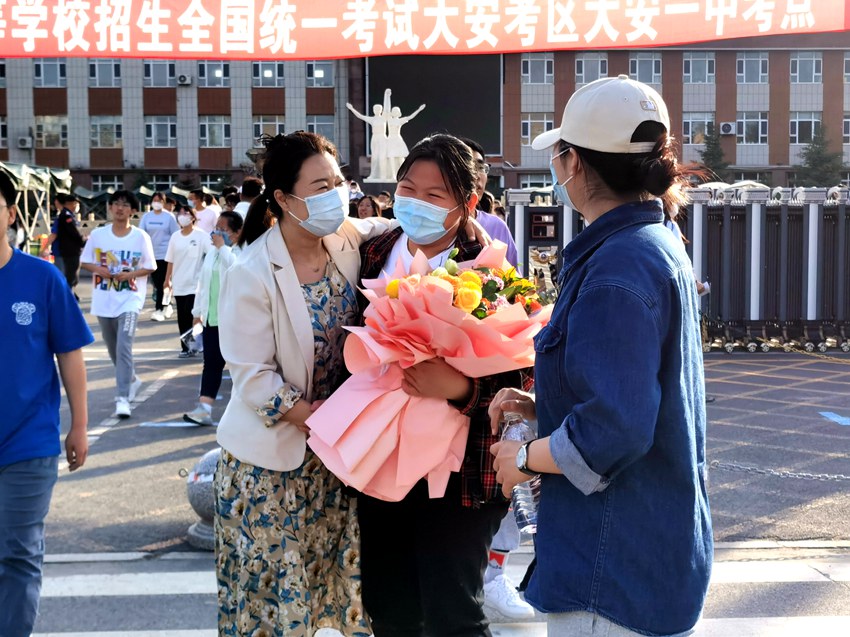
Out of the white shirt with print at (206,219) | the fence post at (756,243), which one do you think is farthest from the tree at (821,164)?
the white shirt with print at (206,219)

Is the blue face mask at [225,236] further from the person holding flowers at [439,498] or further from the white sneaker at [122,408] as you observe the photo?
the person holding flowers at [439,498]

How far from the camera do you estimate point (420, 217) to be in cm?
339

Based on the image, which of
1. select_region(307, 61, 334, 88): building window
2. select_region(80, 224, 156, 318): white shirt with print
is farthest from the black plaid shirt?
select_region(307, 61, 334, 88): building window

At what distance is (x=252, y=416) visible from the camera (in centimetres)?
331

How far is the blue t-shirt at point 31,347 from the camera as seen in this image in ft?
11.7

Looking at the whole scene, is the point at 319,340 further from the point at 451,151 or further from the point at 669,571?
the point at 669,571

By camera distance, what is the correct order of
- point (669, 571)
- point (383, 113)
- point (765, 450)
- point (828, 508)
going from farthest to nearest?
point (383, 113)
point (765, 450)
point (828, 508)
point (669, 571)

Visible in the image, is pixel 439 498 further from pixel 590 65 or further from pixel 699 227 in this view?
pixel 590 65

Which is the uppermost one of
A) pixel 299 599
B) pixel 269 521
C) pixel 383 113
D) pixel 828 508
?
pixel 383 113

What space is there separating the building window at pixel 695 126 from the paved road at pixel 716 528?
138 feet

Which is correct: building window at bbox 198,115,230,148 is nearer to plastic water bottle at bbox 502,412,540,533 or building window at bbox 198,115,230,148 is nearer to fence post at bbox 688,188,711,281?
fence post at bbox 688,188,711,281

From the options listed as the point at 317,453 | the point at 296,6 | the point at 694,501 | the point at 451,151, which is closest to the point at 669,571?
the point at 694,501

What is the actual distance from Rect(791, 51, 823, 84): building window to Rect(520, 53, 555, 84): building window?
1159cm

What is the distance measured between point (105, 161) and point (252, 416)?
50076 millimetres
